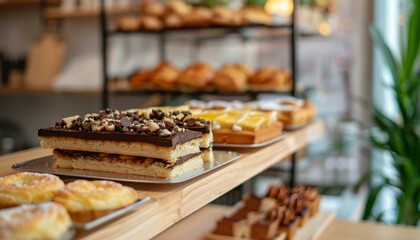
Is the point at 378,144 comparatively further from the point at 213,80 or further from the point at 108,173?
the point at 108,173

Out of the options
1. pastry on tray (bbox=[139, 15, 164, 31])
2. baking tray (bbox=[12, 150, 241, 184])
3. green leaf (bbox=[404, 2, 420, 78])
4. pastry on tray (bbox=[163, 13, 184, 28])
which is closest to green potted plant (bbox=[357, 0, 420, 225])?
green leaf (bbox=[404, 2, 420, 78])

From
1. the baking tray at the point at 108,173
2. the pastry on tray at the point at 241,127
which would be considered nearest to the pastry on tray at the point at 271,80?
the pastry on tray at the point at 241,127

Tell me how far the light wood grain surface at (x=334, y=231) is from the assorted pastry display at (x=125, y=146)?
3.06 feet

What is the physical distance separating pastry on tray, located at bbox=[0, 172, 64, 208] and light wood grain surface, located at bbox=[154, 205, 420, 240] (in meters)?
1.17

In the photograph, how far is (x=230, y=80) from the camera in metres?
3.26

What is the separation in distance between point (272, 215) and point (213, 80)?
1481 millimetres

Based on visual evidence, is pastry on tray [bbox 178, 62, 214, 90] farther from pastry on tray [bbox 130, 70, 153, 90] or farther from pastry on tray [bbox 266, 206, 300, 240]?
pastry on tray [bbox 266, 206, 300, 240]

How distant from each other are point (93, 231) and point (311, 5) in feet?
11.8

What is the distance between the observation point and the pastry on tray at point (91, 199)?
918mm

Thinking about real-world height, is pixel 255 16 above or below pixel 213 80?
above

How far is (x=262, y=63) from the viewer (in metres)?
5.66

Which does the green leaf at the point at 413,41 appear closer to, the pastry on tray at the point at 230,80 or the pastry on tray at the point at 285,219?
the pastry on tray at the point at 230,80

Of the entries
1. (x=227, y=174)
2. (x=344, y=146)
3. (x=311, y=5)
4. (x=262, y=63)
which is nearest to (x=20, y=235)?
(x=227, y=174)

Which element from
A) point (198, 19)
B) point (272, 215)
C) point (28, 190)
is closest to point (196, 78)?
point (198, 19)
